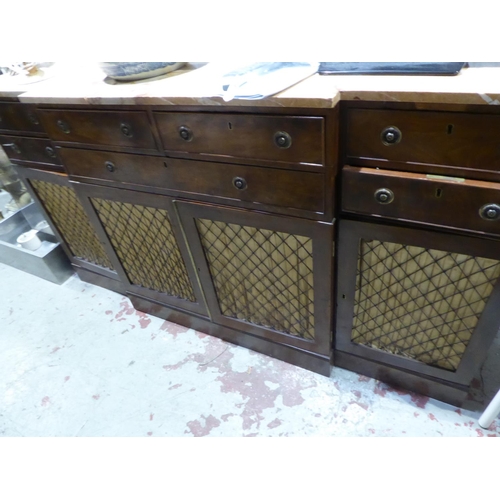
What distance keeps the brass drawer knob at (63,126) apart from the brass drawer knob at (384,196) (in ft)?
2.80

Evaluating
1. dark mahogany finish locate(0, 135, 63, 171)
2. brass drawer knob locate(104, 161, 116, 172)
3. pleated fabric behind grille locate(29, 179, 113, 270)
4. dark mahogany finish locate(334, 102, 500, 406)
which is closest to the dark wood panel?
dark mahogany finish locate(334, 102, 500, 406)

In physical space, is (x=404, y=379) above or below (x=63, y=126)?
below

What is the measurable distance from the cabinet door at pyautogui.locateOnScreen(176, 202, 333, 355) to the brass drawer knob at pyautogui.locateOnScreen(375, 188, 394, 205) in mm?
121

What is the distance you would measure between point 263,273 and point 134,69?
63cm

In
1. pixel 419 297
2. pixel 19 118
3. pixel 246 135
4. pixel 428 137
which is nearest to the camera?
pixel 428 137

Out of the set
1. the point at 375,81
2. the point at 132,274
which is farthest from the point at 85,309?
the point at 375,81

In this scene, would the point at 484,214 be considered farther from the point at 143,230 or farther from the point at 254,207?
the point at 143,230

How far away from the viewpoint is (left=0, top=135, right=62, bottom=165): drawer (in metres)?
1.20

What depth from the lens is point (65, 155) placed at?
1061 mm

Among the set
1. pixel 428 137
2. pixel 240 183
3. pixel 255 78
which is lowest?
pixel 240 183

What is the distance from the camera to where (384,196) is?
0.73 m

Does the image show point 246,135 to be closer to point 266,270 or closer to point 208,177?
point 208,177

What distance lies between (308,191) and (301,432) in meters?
0.71

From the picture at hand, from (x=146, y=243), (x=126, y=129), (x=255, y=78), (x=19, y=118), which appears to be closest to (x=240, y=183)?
(x=255, y=78)
